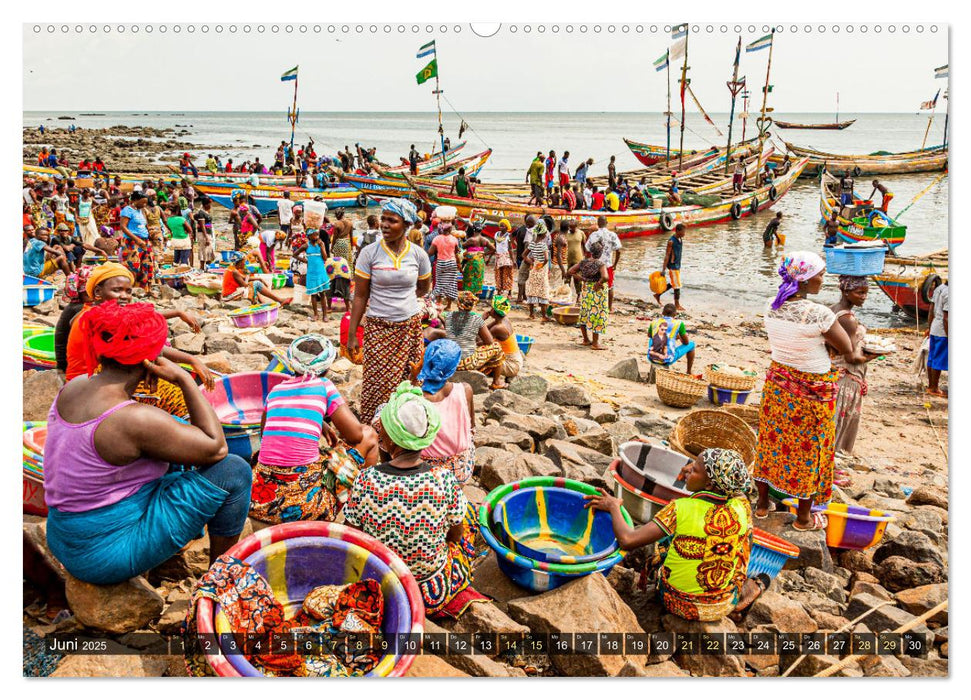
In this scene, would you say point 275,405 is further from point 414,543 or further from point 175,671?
point 175,671

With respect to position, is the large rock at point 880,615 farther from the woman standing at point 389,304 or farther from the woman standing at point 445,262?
the woman standing at point 445,262

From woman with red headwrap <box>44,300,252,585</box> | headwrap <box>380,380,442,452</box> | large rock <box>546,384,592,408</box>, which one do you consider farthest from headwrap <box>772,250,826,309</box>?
woman with red headwrap <box>44,300,252,585</box>

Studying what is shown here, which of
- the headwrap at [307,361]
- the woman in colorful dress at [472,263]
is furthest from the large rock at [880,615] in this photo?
the woman in colorful dress at [472,263]

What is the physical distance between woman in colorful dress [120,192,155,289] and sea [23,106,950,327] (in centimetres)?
179

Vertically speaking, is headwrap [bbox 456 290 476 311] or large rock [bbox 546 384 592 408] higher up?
headwrap [bbox 456 290 476 311]

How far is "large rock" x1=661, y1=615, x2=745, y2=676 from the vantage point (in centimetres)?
318

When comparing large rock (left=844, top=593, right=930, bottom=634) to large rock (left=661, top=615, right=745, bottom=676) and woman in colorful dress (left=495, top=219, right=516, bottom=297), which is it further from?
woman in colorful dress (left=495, top=219, right=516, bottom=297)

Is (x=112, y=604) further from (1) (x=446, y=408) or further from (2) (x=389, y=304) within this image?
(2) (x=389, y=304)

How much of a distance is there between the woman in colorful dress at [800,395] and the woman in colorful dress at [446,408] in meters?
2.00

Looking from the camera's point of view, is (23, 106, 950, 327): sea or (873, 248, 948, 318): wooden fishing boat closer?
(873, 248, 948, 318): wooden fishing boat

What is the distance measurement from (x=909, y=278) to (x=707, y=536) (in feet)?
38.1

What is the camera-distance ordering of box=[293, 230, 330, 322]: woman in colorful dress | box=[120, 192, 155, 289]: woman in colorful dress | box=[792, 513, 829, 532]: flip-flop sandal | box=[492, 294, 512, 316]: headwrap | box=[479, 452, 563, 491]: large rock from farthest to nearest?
box=[120, 192, 155, 289]: woman in colorful dress, box=[293, 230, 330, 322]: woman in colorful dress, box=[492, 294, 512, 316]: headwrap, box=[479, 452, 563, 491]: large rock, box=[792, 513, 829, 532]: flip-flop sandal

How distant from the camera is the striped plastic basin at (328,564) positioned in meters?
2.87

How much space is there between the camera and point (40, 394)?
507 cm
